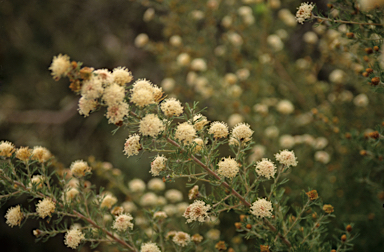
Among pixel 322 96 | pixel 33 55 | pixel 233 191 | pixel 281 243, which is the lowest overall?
pixel 281 243

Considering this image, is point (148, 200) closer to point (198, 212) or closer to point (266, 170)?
point (198, 212)

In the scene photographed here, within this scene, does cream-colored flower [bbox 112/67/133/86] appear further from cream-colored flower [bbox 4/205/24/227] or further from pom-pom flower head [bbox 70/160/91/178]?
cream-colored flower [bbox 4/205/24/227]

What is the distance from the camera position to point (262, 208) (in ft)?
3.74

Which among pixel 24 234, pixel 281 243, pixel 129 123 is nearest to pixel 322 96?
pixel 281 243

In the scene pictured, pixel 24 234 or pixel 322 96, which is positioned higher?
pixel 322 96

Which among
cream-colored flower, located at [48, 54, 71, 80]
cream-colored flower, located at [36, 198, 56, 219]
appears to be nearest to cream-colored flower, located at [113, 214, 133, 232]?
cream-colored flower, located at [36, 198, 56, 219]

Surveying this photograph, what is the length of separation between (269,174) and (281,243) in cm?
38

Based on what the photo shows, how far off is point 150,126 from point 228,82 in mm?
2020

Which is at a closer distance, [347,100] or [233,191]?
[233,191]

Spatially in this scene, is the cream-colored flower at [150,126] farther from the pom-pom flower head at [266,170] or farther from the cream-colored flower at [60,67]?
the pom-pom flower head at [266,170]

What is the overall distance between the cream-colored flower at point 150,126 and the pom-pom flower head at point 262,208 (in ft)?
1.61

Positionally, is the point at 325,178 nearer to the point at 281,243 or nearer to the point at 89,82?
the point at 281,243

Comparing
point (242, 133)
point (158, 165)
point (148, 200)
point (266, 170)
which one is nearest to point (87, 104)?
point (158, 165)

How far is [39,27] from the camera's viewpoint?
4.55 m
